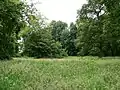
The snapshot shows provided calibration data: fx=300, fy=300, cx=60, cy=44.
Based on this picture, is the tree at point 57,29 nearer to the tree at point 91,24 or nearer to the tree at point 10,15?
the tree at point 91,24

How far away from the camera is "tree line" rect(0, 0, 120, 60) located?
14020 millimetres

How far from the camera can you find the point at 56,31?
101 meters

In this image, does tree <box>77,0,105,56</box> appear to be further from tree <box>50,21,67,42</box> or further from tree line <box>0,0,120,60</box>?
tree <box>50,21,67,42</box>

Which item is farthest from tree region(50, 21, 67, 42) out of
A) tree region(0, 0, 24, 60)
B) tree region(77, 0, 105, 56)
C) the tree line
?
tree region(0, 0, 24, 60)

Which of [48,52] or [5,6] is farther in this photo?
[48,52]

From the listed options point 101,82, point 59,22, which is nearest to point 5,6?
point 101,82

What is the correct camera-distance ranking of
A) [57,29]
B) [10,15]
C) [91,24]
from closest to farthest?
[10,15], [91,24], [57,29]

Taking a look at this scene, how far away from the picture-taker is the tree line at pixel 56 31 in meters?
14.0

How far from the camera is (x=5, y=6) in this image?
571 inches

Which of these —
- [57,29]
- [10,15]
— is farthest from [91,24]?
[57,29]

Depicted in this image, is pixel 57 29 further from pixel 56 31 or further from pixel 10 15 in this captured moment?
pixel 10 15

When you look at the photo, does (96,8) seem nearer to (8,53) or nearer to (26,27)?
(8,53)

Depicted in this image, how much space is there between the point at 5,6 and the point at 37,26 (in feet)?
7.35

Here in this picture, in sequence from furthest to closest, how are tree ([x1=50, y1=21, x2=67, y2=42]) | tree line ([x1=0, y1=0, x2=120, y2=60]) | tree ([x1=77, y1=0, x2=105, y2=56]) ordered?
tree ([x1=50, y1=21, x2=67, y2=42]) < tree ([x1=77, y1=0, x2=105, y2=56]) < tree line ([x1=0, y1=0, x2=120, y2=60])
